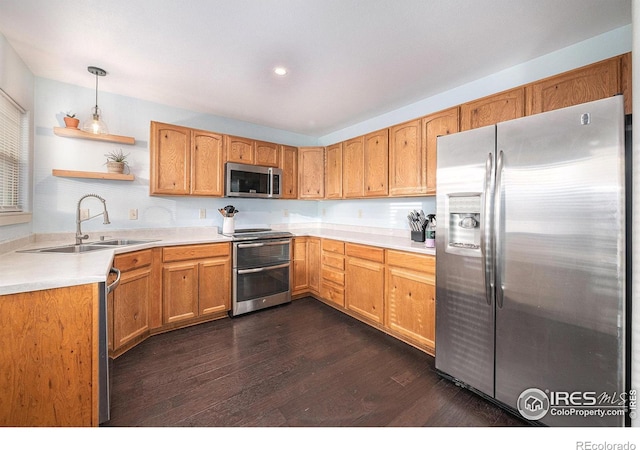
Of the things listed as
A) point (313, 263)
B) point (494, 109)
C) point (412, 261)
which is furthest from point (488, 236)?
point (313, 263)

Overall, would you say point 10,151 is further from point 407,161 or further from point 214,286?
point 407,161

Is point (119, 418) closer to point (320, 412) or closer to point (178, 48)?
point (320, 412)

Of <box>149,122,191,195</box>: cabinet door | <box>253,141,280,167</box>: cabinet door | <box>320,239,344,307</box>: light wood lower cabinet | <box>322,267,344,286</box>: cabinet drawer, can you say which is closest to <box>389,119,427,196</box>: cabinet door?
<box>320,239,344,307</box>: light wood lower cabinet

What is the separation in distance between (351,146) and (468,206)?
204cm

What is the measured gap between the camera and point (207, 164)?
10.8 ft

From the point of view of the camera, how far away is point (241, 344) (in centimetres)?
254

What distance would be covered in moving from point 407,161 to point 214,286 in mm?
2482

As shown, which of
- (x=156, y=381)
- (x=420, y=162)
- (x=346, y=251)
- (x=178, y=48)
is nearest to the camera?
(x=156, y=381)

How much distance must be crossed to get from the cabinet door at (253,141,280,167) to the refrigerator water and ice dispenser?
2.52m

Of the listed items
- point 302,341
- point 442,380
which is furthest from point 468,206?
point 302,341

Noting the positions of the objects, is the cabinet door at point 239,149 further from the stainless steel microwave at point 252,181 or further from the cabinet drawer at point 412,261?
the cabinet drawer at point 412,261


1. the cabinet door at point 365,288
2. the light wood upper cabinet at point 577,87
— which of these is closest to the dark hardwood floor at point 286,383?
the cabinet door at point 365,288

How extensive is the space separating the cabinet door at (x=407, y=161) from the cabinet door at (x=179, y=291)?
2.34 metres

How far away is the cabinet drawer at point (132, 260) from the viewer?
2.26 metres
